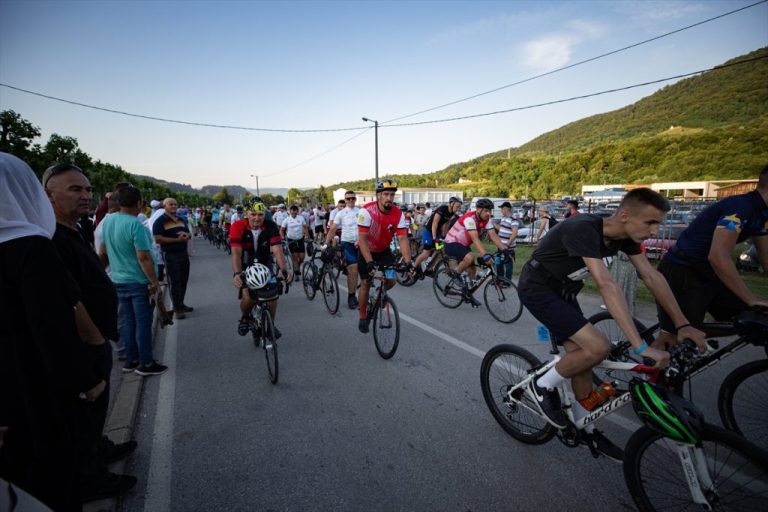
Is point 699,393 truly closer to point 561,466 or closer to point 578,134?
point 561,466

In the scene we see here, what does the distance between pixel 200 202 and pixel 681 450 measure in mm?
110649

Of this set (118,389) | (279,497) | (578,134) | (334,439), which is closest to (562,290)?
(334,439)

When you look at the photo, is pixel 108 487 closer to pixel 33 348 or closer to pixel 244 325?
pixel 33 348

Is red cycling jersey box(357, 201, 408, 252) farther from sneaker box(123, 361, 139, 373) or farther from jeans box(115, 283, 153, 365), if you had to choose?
sneaker box(123, 361, 139, 373)

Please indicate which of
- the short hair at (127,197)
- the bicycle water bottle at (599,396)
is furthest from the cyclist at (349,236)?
the bicycle water bottle at (599,396)

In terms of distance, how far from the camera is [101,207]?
6.68m

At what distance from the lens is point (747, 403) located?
300 centimetres

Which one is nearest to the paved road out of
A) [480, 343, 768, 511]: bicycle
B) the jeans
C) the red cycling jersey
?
[480, 343, 768, 511]: bicycle

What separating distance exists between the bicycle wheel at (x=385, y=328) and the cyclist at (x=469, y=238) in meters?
2.35

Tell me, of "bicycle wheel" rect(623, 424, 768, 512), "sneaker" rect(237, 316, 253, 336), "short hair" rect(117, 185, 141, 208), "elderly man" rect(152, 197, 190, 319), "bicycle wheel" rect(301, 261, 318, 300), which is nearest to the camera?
"bicycle wheel" rect(623, 424, 768, 512)

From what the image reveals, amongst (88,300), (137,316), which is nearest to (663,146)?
(137,316)

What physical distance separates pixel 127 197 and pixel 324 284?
12.0 ft

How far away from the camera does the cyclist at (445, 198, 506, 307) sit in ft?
21.3

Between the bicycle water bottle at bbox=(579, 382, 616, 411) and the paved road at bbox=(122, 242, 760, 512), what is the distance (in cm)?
53
